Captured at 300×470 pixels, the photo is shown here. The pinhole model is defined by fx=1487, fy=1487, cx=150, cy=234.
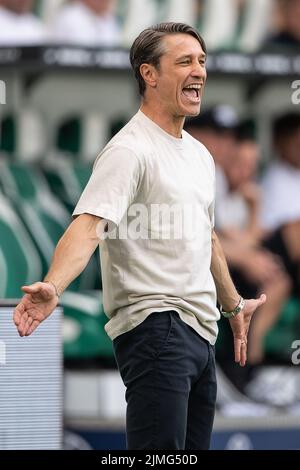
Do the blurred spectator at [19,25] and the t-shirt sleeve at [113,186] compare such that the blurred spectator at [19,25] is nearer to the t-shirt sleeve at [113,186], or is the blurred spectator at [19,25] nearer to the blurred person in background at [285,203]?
the blurred person in background at [285,203]

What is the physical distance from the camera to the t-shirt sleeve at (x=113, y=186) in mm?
3869

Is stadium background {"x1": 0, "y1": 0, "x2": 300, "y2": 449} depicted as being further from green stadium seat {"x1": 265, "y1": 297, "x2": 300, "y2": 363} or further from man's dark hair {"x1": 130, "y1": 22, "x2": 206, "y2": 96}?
man's dark hair {"x1": 130, "y1": 22, "x2": 206, "y2": 96}

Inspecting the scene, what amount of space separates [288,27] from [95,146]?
1491 mm

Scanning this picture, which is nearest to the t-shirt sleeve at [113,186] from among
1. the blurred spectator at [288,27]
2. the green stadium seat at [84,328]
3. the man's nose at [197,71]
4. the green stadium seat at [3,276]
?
the man's nose at [197,71]

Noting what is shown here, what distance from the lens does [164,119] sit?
4.12m

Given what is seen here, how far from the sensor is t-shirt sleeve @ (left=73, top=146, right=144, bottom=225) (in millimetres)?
3869

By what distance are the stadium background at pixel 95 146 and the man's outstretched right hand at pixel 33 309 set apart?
3728 millimetres

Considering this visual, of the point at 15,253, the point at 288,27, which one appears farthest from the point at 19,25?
the point at 288,27

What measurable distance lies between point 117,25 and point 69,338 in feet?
6.57

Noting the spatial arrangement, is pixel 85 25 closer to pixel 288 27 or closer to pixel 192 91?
pixel 288 27

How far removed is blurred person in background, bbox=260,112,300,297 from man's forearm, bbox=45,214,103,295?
493 cm

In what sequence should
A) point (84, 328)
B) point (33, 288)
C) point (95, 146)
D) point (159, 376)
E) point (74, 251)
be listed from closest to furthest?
point (33, 288) < point (74, 251) < point (159, 376) < point (84, 328) < point (95, 146)
